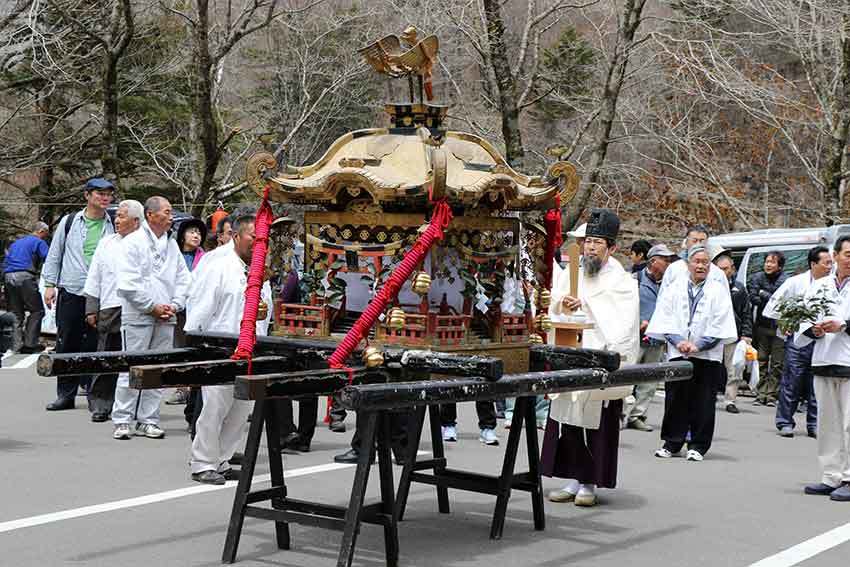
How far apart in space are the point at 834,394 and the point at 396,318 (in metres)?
4.86

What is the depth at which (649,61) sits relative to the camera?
77.2 feet

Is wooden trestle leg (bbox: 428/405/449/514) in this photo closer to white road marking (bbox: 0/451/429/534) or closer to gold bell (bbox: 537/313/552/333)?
gold bell (bbox: 537/313/552/333)

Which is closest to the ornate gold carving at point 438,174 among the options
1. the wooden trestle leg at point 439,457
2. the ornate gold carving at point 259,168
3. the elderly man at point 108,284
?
the ornate gold carving at point 259,168

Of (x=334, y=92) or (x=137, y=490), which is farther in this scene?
(x=334, y=92)

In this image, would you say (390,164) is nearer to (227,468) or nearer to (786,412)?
(227,468)

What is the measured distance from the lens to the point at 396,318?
6.29m

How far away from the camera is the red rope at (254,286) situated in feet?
21.6

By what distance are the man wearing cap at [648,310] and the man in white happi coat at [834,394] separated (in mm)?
3807

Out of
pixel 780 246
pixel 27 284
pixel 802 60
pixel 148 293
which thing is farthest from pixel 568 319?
pixel 802 60

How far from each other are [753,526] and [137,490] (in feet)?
14.4

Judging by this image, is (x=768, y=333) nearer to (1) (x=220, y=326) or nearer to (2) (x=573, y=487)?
(2) (x=573, y=487)

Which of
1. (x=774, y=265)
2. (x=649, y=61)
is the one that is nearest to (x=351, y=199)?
(x=774, y=265)

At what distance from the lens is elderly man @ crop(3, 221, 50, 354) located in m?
18.5

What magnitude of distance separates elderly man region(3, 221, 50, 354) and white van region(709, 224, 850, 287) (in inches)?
407
